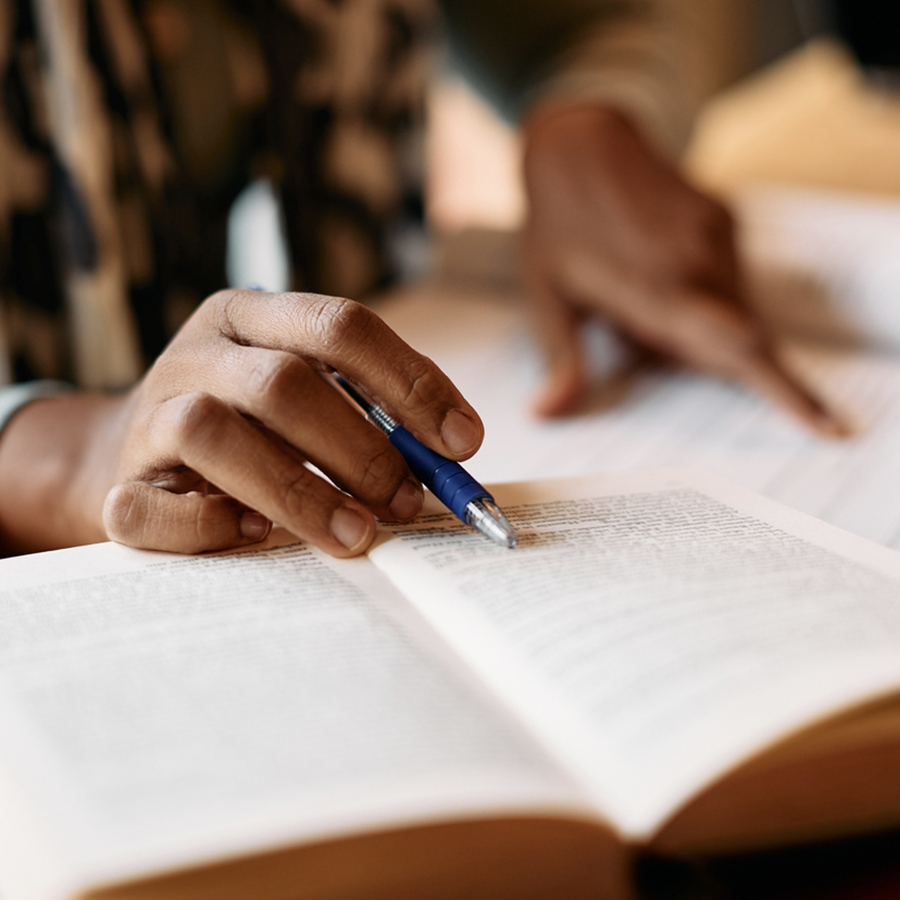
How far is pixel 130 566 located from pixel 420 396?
161 mm

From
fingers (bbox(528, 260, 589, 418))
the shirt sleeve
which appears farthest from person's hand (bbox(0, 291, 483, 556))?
the shirt sleeve

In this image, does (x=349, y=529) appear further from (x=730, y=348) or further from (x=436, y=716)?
(x=730, y=348)

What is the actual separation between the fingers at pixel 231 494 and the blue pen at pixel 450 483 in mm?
40

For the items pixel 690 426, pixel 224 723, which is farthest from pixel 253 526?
pixel 690 426

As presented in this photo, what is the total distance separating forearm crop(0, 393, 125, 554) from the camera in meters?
0.55

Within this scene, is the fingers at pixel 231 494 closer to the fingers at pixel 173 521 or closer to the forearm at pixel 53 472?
the fingers at pixel 173 521

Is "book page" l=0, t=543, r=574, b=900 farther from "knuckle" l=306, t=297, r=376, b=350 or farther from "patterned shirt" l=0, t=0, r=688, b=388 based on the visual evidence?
"patterned shirt" l=0, t=0, r=688, b=388

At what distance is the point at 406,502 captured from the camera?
442 mm

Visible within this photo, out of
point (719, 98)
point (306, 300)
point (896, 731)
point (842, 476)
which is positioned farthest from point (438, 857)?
point (719, 98)

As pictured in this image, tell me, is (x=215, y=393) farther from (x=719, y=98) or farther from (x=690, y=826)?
(x=719, y=98)

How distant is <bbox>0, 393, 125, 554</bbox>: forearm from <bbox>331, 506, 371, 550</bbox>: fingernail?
0.66ft

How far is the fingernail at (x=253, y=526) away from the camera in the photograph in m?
0.43

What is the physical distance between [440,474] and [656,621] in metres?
0.14

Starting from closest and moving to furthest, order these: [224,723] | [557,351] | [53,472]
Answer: [224,723]
[53,472]
[557,351]
